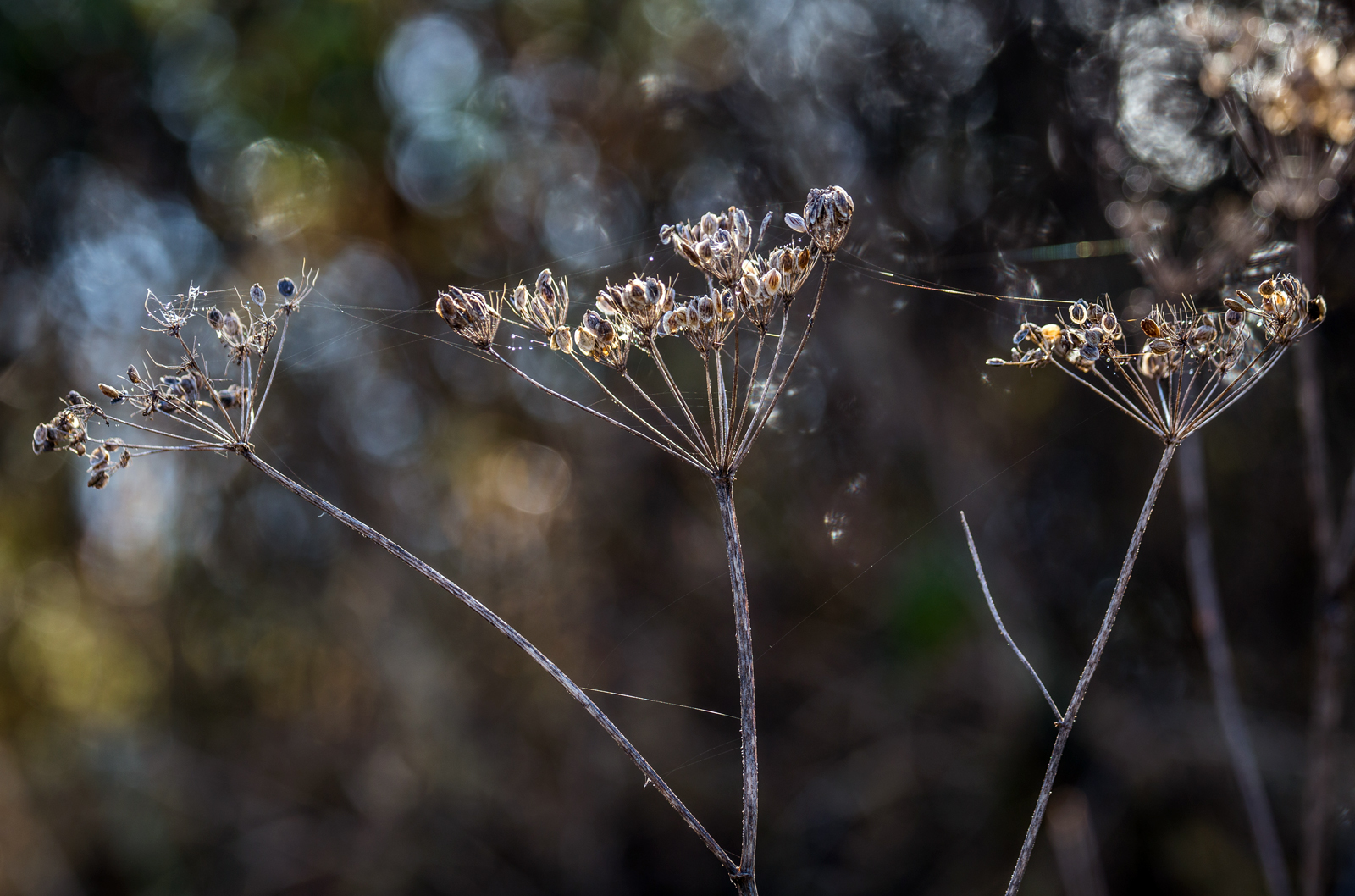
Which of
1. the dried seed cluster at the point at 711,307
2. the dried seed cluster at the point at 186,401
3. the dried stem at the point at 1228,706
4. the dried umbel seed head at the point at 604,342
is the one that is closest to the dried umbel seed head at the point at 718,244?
the dried seed cluster at the point at 711,307

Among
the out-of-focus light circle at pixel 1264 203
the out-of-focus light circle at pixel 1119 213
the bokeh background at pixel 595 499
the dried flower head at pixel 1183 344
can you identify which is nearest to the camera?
the dried flower head at pixel 1183 344

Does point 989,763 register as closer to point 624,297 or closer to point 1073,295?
point 1073,295

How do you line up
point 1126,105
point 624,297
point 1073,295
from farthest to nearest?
point 1126,105 → point 1073,295 → point 624,297

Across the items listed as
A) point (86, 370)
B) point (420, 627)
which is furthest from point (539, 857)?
point (86, 370)

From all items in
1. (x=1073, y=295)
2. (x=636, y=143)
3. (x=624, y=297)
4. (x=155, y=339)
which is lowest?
(x=155, y=339)

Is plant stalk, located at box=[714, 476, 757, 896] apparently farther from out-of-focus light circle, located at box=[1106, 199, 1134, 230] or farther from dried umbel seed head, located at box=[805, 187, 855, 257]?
out-of-focus light circle, located at box=[1106, 199, 1134, 230]

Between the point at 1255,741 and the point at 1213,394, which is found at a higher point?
the point at 1213,394

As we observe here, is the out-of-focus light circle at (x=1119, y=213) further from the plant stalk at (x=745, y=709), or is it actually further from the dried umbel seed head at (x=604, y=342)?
the plant stalk at (x=745, y=709)
